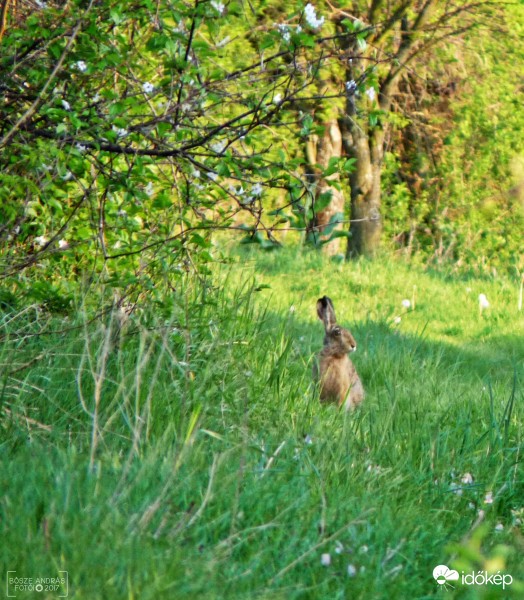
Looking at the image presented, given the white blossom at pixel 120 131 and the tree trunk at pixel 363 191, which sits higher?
the white blossom at pixel 120 131

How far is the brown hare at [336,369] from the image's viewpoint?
5664 millimetres

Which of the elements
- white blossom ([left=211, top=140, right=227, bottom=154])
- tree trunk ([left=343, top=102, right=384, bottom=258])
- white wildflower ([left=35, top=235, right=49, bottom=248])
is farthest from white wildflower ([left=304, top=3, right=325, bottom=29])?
tree trunk ([left=343, top=102, right=384, bottom=258])

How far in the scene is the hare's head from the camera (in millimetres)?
5789

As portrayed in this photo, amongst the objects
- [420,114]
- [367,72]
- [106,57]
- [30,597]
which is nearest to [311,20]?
[367,72]

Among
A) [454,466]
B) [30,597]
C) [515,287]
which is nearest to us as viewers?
[30,597]

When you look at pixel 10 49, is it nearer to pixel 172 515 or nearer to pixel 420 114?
pixel 172 515

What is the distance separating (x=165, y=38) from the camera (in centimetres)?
434

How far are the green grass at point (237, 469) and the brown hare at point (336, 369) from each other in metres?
0.11

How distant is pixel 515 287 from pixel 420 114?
668cm

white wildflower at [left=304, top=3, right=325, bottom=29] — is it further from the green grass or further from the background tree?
the background tree

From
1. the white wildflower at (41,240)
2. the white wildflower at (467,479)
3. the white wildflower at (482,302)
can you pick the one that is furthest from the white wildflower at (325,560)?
the white wildflower at (482,302)

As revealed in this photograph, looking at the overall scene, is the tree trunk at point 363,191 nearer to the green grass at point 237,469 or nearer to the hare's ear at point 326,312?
the green grass at point 237,469

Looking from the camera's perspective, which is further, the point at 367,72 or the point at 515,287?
the point at 515,287

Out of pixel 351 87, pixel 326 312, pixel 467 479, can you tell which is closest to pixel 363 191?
pixel 326 312
